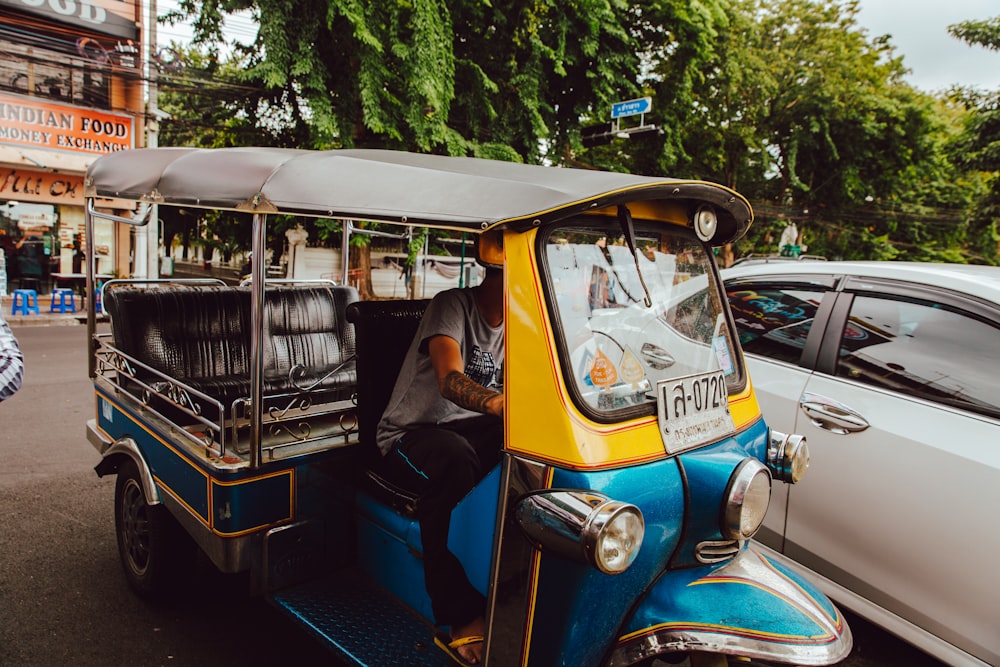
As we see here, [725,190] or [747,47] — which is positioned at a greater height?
[747,47]

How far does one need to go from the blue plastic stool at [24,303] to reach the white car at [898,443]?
13.6 metres

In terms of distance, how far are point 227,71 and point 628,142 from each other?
9.20 metres

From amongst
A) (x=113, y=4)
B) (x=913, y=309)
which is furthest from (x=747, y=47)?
(x=913, y=309)

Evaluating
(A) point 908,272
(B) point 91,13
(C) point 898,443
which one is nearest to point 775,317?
(A) point 908,272

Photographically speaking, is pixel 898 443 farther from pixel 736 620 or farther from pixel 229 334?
pixel 229 334

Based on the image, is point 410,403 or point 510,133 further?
point 510,133

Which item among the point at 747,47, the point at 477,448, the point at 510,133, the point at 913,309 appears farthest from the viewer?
the point at 747,47

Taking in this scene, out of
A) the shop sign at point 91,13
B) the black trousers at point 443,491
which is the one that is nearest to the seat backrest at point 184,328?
the black trousers at point 443,491

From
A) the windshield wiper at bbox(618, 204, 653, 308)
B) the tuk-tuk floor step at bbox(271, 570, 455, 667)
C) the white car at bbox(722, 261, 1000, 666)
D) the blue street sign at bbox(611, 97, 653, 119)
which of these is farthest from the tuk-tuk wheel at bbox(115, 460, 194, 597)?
the blue street sign at bbox(611, 97, 653, 119)

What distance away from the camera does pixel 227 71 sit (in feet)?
44.5

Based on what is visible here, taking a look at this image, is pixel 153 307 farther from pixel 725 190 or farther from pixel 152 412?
pixel 725 190

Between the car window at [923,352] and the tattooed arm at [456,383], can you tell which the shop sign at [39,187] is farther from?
the car window at [923,352]

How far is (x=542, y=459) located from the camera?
1.82 metres

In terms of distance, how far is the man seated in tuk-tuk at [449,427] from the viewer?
2.19m
